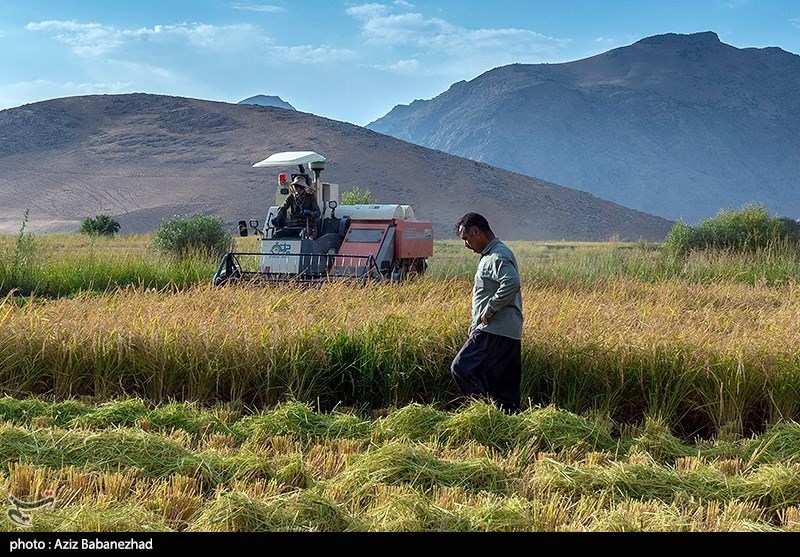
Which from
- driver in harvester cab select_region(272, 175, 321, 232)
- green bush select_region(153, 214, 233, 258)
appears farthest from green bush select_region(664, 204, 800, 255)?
green bush select_region(153, 214, 233, 258)

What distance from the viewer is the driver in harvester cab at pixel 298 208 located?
12.0 m

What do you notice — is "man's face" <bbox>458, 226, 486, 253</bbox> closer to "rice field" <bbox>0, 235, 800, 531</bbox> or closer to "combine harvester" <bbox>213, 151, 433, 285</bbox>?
"rice field" <bbox>0, 235, 800, 531</bbox>

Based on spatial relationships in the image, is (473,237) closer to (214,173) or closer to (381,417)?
(381,417)

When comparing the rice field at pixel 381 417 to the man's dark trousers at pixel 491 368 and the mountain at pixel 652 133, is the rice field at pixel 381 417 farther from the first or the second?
the mountain at pixel 652 133

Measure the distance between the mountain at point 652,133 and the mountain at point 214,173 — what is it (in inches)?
2030

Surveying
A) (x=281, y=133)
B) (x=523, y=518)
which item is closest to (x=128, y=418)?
(x=523, y=518)

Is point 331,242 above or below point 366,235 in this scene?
below

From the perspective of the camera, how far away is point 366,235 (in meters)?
12.2

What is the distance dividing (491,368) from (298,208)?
6.85m

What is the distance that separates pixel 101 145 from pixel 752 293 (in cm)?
9558

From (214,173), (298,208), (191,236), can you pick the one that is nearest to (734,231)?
(298,208)

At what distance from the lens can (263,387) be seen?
6.65m
